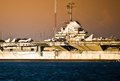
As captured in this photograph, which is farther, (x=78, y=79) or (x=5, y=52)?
(x=5, y=52)

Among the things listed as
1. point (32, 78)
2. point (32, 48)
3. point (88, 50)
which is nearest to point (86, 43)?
point (88, 50)

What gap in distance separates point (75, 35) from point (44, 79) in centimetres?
4880

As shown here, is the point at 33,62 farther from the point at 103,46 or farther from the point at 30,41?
the point at 103,46

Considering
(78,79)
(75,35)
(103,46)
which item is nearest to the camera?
(78,79)

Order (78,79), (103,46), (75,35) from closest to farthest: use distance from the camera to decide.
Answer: (78,79), (103,46), (75,35)

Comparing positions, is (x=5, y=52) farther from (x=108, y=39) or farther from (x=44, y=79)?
(x=44, y=79)

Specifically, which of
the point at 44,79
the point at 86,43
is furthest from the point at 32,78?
the point at 86,43

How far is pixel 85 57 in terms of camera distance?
107938mm

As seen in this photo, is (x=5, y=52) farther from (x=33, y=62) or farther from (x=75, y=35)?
(x=75, y=35)

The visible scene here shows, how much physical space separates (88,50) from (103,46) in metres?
3.07

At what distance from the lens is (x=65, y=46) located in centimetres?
10775

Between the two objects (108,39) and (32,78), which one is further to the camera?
(108,39)

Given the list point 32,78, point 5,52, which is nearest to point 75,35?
point 5,52

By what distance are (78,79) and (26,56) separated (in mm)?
45960
